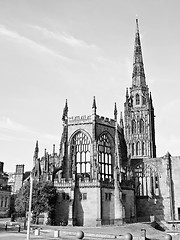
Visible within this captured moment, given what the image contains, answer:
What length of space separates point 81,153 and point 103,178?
7025 millimetres

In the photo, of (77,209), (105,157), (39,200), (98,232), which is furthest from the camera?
(105,157)

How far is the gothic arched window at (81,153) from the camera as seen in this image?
64.3 meters

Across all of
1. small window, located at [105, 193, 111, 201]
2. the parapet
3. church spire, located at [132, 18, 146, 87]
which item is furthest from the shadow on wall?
church spire, located at [132, 18, 146, 87]

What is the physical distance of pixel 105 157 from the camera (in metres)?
65.9

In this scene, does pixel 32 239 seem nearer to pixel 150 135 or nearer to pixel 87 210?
pixel 87 210

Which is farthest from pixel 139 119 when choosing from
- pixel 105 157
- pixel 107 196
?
pixel 107 196

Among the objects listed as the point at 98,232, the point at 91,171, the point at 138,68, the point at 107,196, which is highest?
the point at 138,68

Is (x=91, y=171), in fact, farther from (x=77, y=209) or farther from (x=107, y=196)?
(x=77, y=209)

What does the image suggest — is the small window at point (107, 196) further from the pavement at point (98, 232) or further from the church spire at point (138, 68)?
the church spire at point (138, 68)

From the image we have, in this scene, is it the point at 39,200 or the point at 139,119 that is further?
the point at 139,119

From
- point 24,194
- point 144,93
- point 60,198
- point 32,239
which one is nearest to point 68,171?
point 60,198

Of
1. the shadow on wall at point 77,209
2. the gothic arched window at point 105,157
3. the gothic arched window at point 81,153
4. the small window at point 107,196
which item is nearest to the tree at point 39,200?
the shadow on wall at point 77,209

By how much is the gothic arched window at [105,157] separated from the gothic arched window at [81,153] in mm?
2564

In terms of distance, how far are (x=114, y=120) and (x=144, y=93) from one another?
4035 cm
